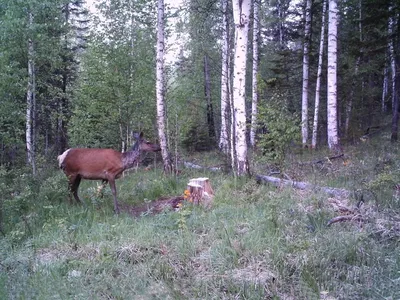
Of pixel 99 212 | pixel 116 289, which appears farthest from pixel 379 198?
pixel 99 212

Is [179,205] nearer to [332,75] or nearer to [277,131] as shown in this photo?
[277,131]

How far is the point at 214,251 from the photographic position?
16.6ft

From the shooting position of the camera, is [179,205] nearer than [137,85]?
Yes

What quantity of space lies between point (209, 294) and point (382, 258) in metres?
2.04

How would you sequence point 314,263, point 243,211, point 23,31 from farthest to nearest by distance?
1. point 23,31
2. point 243,211
3. point 314,263

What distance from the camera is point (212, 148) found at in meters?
22.9

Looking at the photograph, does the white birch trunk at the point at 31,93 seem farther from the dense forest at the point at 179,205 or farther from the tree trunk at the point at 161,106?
the tree trunk at the point at 161,106

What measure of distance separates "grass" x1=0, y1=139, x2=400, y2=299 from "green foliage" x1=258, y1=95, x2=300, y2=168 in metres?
1.89

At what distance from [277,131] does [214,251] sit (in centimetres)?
507

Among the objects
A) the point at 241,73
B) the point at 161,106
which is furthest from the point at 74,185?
the point at 241,73

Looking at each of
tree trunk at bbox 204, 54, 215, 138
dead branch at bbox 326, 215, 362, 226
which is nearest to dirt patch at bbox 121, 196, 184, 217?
dead branch at bbox 326, 215, 362, 226

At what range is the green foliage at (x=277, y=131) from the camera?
31.1 ft

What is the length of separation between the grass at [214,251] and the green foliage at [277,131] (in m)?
1.89

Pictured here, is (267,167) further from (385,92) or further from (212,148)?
(385,92)
